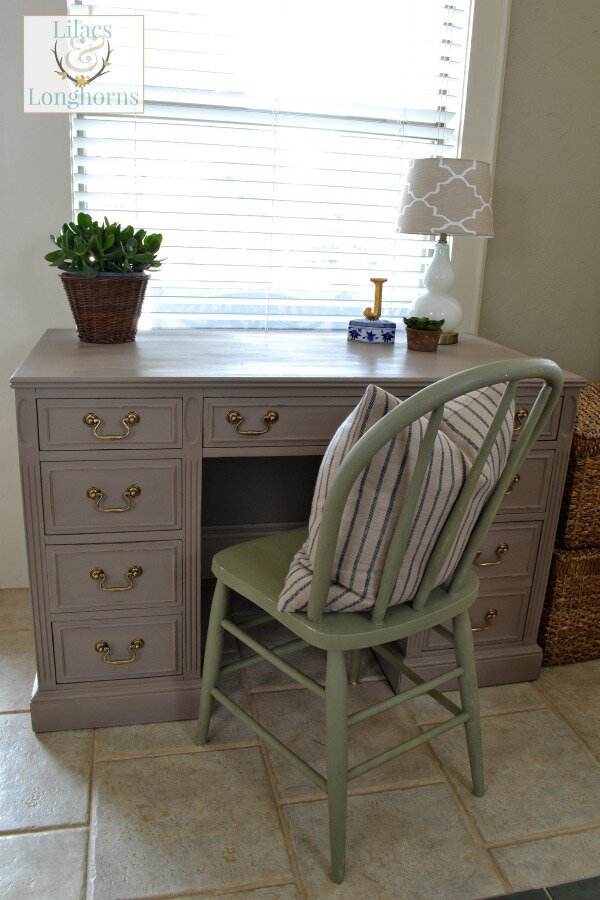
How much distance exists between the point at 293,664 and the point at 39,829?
0.78 metres

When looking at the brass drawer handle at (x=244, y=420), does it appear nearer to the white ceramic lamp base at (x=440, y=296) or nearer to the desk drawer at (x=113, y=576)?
the desk drawer at (x=113, y=576)

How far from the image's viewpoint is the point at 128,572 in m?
1.71

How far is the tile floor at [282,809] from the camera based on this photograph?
1416mm

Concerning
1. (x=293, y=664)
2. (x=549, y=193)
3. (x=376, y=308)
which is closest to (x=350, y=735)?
(x=293, y=664)

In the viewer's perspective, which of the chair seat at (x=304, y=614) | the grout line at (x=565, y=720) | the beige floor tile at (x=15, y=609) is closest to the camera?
the chair seat at (x=304, y=614)

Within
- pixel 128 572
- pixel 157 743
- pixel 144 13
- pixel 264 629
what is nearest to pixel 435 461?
pixel 128 572

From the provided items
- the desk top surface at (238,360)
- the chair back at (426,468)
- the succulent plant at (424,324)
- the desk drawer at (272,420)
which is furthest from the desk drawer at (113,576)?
the succulent plant at (424,324)

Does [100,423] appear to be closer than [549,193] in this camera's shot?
Yes

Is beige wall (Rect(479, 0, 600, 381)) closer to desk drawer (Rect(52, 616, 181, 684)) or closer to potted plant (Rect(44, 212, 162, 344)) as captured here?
potted plant (Rect(44, 212, 162, 344))

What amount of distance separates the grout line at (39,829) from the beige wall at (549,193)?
1.76m

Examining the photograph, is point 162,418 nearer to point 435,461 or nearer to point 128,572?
point 128,572

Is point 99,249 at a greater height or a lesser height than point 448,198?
lesser

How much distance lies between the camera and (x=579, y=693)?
202 centimetres

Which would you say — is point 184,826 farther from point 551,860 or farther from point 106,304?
point 106,304
